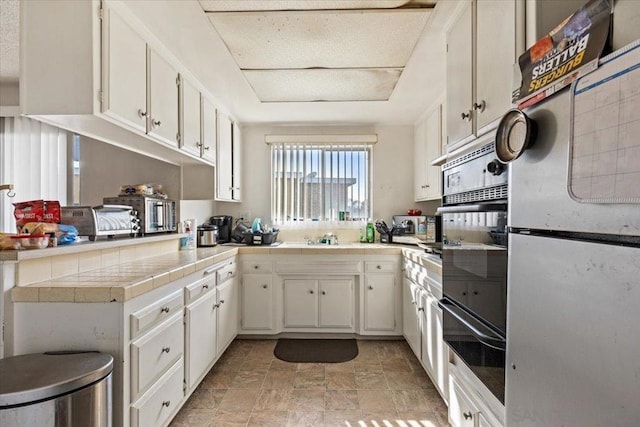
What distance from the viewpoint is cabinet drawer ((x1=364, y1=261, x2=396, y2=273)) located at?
3.08 meters

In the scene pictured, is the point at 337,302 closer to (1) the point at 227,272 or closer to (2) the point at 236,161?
Result: (1) the point at 227,272

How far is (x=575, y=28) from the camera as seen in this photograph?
66 cm

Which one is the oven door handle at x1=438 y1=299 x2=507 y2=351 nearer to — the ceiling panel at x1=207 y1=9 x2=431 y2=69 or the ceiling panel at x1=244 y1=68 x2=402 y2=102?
the ceiling panel at x1=207 y1=9 x2=431 y2=69

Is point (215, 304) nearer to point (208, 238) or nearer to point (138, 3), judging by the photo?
point (208, 238)

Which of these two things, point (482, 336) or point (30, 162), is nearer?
point (482, 336)

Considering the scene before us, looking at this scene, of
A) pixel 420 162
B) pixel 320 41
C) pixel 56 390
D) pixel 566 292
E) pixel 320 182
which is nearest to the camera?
pixel 566 292

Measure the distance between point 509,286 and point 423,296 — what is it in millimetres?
1486

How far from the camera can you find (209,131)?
2.85 m

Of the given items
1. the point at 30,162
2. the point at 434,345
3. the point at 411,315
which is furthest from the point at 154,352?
the point at 30,162

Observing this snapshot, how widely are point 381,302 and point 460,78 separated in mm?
2098

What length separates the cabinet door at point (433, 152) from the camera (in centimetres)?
298

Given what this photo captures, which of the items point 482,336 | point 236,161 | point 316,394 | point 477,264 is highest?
point 236,161

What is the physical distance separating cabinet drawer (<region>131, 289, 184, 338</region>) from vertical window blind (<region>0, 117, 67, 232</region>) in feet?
4.58

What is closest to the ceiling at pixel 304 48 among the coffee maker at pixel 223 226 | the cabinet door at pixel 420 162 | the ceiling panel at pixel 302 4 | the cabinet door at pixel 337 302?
the ceiling panel at pixel 302 4
